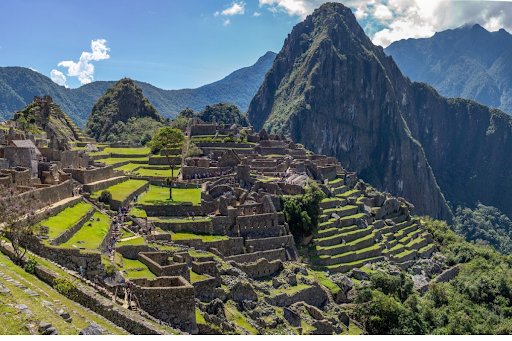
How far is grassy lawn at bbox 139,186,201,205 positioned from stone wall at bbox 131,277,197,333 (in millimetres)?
16960

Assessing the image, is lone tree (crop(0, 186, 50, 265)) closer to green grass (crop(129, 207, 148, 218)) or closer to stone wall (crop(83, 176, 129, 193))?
green grass (crop(129, 207, 148, 218))

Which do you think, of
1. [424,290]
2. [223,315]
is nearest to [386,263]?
Answer: [424,290]

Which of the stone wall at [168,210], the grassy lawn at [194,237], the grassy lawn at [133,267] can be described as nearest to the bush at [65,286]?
the grassy lawn at [133,267]

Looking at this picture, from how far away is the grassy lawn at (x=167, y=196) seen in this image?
3597cm

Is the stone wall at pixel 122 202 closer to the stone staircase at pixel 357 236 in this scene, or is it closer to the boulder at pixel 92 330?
the stone staircase at pixel 357 236

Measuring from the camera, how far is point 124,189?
3703cm

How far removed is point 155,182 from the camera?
45375 millimetres

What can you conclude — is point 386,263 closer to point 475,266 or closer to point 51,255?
point 475,266

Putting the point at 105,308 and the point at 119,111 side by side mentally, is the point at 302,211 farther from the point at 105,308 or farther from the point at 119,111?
the point at 119,111

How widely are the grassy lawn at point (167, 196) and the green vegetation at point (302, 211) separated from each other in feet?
24.1

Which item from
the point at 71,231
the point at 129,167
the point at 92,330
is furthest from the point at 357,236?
the point at 92,330

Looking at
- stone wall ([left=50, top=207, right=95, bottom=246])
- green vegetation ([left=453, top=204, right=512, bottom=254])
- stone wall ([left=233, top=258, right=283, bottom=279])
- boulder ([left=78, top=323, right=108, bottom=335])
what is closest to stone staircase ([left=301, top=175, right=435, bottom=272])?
stone wall ([left=233, top=258, right=283, bottom=279])

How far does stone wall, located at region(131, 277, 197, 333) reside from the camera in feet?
60.3

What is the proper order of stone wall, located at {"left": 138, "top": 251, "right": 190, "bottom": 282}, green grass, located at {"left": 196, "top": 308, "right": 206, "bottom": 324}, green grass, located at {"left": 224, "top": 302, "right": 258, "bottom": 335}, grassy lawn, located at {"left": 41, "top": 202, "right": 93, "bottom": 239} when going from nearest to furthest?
green grass, located at {"left": 196, "top": 308, "right": 206, "bottom": 324} < stone wall, located at {"left": 138, "top": 251, "right": 190, "bottom": 282} < grassy lawn, located at {"left": 41, "top": 202, "right": 93, "bottom": 239} < green grass, located at {"left": 224, "top": 302, "right": 258, "bottom": 335}
